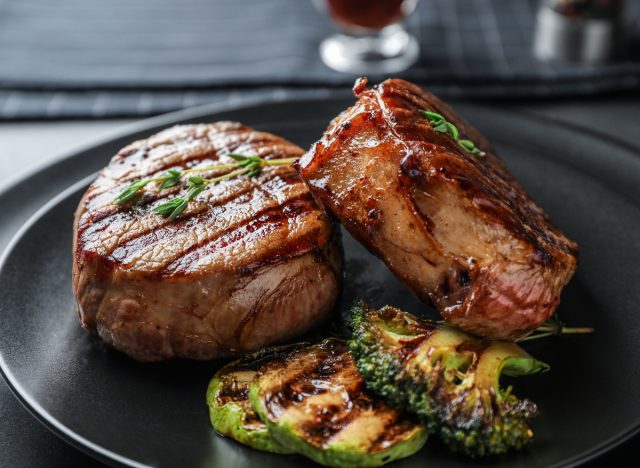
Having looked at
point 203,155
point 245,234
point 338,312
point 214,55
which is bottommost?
point 338,312

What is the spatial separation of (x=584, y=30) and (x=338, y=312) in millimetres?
3562

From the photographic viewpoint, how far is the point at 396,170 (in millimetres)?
2959

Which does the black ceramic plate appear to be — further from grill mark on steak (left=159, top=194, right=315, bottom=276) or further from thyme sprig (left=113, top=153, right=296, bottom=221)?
thyme sprig (left=113, top=153, right=296, bottom=221)

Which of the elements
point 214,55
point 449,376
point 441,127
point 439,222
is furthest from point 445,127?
point 214,55

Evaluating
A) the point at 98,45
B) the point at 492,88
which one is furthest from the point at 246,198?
the point at 98,45

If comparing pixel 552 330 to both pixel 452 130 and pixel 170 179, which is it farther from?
pixel 170 179

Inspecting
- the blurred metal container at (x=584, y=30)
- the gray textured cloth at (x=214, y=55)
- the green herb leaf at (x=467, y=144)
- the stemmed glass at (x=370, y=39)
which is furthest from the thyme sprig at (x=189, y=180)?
the blurred metal container at (x=584, y=30)

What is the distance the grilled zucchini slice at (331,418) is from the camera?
8.27 feet

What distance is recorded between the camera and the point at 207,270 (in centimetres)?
296

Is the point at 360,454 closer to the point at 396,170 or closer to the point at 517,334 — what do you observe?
the point at 517,334

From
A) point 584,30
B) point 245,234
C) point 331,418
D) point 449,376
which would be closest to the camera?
point 331,418

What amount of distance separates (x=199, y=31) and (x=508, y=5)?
2.49 m

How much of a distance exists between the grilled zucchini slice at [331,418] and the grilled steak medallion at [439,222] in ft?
1.40

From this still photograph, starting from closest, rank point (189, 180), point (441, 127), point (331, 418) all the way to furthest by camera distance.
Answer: point (331, 418)
point (441, 127)
point (189, 180)
